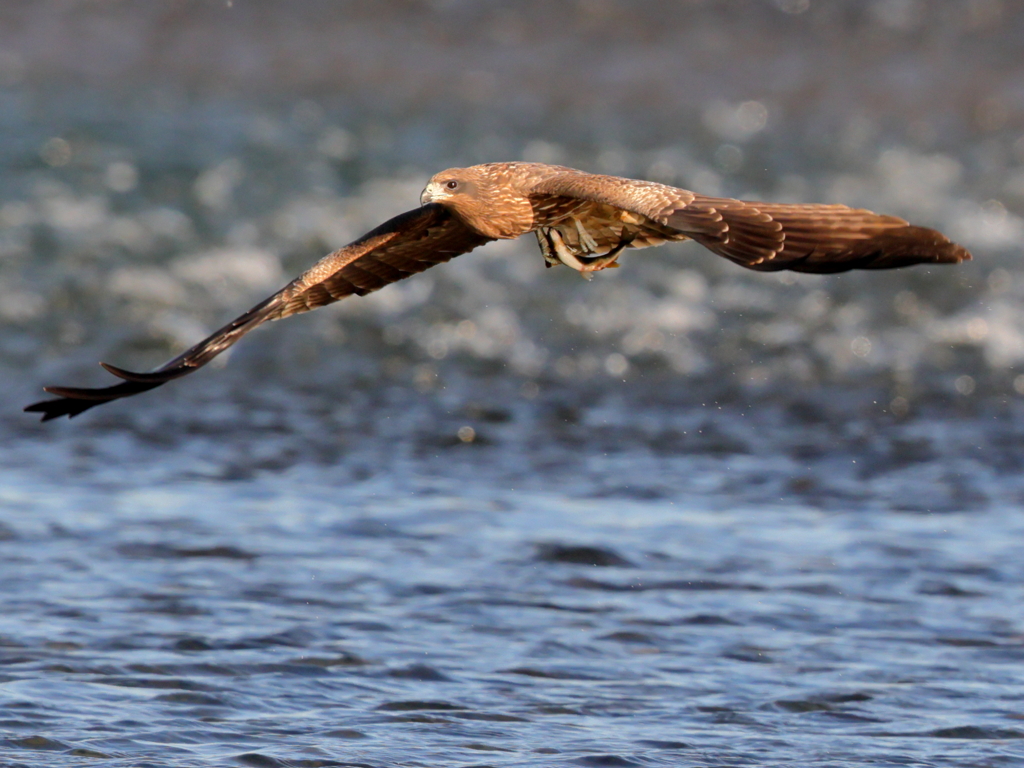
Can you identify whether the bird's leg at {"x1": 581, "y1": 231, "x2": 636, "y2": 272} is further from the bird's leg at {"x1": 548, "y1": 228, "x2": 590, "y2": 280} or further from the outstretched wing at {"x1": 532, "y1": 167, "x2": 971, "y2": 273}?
the outstretched wing at {"x1": 532, "y1": 167, "x2": 971, "y2": 273}

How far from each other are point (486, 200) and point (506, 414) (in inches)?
181

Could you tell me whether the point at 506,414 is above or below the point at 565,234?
above

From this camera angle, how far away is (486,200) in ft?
17.6

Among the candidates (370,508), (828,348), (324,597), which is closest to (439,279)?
(828,348)

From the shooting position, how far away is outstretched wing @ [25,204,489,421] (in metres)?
4.75

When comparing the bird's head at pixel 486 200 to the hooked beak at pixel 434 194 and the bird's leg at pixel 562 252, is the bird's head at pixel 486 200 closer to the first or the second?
the hooked beak at pixel 434 194

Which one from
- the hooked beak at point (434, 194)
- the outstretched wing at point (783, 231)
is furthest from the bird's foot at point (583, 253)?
the outstretched wing at point (783, 231)

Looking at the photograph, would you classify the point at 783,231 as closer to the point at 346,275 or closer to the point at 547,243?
the point at 547,243

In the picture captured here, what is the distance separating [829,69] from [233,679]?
9.97 meters

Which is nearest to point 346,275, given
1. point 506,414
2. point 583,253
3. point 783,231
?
point 583,253

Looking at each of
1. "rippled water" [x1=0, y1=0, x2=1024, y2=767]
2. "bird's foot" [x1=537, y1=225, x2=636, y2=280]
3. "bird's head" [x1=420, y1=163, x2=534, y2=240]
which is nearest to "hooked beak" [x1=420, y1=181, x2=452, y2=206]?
"bird's head" [x1=420, y1=163, x2=534, y2=240]

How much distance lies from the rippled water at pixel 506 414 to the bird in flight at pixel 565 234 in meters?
1.45

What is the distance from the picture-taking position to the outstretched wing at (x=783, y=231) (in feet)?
13.3

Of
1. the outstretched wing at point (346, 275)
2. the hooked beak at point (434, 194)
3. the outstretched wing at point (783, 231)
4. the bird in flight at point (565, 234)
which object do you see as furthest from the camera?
the hooked beak at point (434, 194)
